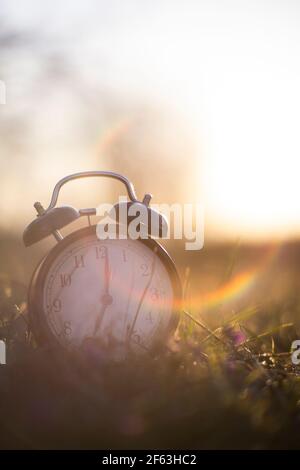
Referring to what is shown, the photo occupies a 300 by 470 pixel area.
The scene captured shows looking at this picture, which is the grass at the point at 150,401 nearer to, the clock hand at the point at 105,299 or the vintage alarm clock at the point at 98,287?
the vintage alarm clock at the point at 98,287

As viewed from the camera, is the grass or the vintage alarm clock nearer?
the grass

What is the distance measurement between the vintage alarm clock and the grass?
0.16m

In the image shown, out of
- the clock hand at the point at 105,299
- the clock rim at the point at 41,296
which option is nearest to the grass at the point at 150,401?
the clock rim at the point at 41,296

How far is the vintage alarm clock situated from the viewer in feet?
13.3

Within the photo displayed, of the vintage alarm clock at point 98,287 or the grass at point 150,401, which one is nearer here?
the grass at point 150,401

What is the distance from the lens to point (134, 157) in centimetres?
1445

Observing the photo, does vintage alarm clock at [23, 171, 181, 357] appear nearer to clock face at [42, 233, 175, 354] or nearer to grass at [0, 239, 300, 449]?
clock face at [42, 233, 175, 354]

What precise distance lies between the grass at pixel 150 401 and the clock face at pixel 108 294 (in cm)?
17

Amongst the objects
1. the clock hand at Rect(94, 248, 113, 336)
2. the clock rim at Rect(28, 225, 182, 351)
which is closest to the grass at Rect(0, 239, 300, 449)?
the clock rim at Rect(28, 225, 182, 351)

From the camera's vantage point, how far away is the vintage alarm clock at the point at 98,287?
159 inches

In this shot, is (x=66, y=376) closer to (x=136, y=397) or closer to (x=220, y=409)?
(x=136, y=397)

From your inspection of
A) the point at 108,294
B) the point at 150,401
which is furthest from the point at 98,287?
the point at 150,401

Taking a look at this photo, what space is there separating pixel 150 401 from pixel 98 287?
105cm

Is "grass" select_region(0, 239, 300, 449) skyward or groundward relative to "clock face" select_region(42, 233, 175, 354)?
groundward
